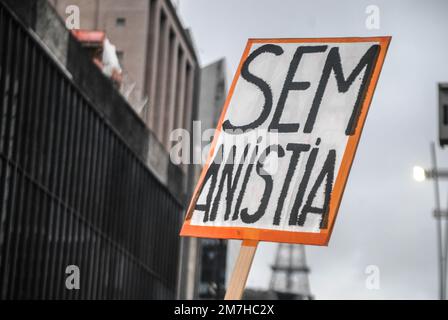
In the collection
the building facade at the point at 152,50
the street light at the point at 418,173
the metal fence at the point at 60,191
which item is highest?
the building facade at the point at 152,50

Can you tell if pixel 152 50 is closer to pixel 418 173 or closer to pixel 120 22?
pixel 120 22

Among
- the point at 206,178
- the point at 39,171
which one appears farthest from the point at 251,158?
the point at 39,171

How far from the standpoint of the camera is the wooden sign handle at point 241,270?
21.9 feet

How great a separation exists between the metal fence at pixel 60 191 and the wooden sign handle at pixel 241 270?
1198 inches

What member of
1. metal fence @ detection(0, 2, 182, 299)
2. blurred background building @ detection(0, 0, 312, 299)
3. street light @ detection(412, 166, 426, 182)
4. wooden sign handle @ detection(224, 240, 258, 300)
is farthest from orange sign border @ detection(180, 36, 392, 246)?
blurred background building @ detection(0, 0, 312, 299)

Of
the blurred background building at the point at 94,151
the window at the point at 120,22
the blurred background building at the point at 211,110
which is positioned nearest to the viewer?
the blurred background building at the point at 94,151

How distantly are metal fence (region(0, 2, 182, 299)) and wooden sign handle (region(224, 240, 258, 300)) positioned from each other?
30.4m

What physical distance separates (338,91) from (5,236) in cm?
3155

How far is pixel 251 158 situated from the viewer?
282 inches

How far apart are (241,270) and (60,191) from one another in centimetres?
3771

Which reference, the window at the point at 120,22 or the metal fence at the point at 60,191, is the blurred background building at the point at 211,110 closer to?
the window at the point at 120,22

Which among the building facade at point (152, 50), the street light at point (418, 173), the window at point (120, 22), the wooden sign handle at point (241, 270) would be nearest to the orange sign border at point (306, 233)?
the wooden sign handle at point (241, 270)

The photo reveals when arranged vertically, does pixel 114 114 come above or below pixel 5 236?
above
